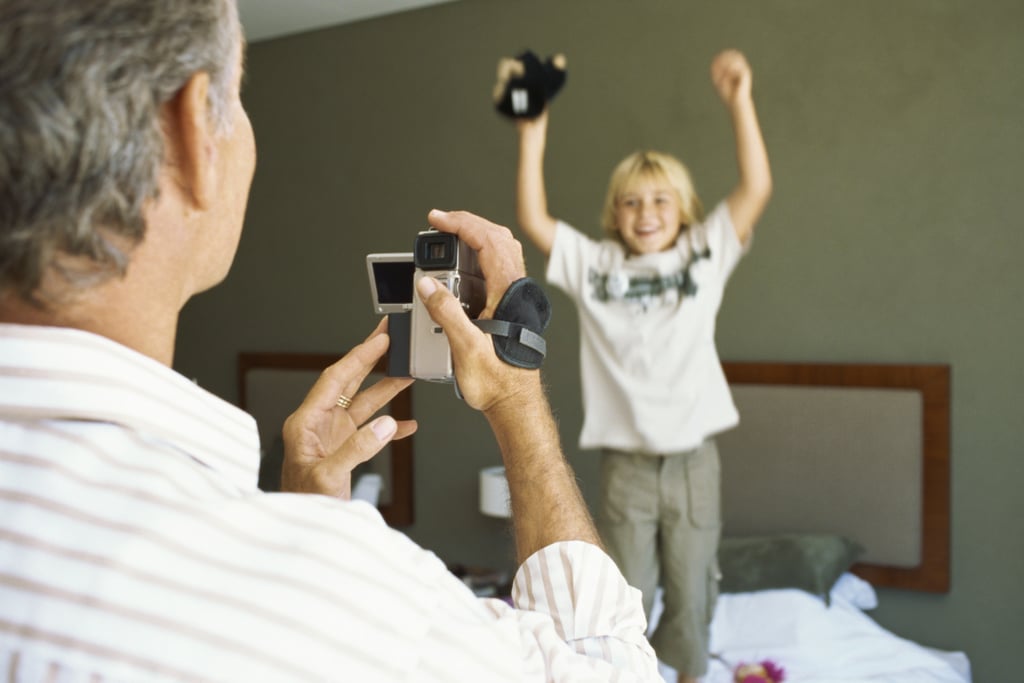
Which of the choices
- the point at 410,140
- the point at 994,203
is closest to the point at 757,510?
the point at 994,203

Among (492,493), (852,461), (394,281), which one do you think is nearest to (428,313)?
(394,281)

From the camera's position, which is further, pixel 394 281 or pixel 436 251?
pixel 394 281

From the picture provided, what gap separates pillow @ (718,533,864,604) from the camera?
2467 millimetres

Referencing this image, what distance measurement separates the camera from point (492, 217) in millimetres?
3408

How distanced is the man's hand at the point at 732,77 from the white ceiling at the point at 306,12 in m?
1.70

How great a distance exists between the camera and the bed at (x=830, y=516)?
7.66 feet

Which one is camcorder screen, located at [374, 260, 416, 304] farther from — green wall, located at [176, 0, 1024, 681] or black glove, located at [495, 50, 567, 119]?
green wall, located at [176, 0, 1024, 681]

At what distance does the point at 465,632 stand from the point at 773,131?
2.69m

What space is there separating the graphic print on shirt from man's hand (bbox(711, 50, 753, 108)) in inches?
15.6

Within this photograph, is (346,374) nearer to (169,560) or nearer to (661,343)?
(169,560)

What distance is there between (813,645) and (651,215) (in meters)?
1.23

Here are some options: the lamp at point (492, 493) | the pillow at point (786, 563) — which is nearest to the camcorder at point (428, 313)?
the pillow at point (786, 563)

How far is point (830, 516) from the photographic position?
273cm

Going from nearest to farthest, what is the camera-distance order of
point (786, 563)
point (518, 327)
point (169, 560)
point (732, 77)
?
1. point (169, 560)
2. point (518, 327)
3. point (732, 77)
4. point (786, 563)
